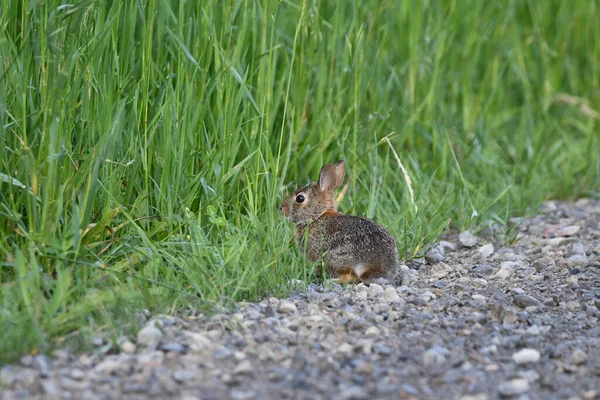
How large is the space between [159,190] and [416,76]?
Result: 2791 millimetres

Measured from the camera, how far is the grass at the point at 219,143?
4.26 meters

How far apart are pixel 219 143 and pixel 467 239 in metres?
1.69

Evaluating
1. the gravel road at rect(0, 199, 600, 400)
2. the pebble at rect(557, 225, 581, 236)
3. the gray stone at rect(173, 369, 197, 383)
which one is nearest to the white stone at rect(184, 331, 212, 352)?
the gravel road at rect(0, 199, 600, 400)

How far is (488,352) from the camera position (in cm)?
402

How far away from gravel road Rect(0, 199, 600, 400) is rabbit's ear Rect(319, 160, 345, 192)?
0.79 metres

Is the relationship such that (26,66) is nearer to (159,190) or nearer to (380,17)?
(159,190)


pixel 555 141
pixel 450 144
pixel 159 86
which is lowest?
pixel 555 141

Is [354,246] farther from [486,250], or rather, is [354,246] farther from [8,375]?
[8,375]

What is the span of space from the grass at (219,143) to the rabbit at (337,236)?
0.57 ft

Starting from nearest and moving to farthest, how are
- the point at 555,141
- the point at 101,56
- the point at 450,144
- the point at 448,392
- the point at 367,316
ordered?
the point at 448,392
the point at 367,316
the point at 101,56
the point at 450,144
the point at 555,141

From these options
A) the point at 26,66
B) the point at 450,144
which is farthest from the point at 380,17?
the point at 26,66

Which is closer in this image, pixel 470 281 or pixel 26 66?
pixel 26 66

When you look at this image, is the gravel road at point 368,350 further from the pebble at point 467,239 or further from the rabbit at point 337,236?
the pebble at point 467,239

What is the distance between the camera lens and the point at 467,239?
20.0 ft
